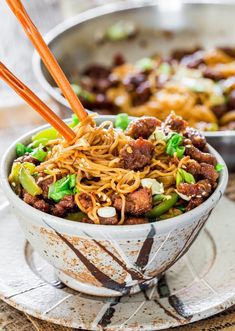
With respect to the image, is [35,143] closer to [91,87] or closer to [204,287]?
[204,287]

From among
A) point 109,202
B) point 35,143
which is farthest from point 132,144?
point 35,143

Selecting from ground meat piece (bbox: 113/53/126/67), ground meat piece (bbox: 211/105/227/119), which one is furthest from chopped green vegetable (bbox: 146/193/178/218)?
ground meat piece (bbox: 113/53/126/67)

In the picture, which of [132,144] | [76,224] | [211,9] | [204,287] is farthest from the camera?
[211,9]

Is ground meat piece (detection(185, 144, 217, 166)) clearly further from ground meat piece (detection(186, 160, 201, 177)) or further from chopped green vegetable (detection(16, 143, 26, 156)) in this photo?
chopped green vegetable (detection(16, 143, 26, 156))

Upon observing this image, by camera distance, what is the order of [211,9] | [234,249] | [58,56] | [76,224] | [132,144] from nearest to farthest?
[76,224] → [132,144] → [234,249] → [58,56] → [211,9]

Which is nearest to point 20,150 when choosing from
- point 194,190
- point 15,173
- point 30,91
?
point 15,173
